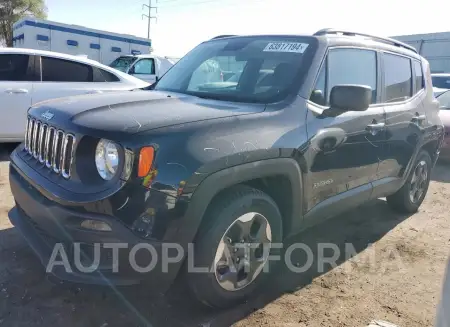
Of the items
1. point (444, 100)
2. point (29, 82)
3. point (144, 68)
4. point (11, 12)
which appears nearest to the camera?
point (29, 82)

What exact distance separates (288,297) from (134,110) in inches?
67.7

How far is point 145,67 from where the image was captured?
12344 mm

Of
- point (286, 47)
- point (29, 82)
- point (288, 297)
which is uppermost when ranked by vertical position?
point (286, 47)

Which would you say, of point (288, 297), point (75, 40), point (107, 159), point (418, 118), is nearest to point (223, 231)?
point (107, 159)

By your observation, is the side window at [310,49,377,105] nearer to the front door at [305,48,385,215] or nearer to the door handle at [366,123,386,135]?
the front door at [305,48,385,215]

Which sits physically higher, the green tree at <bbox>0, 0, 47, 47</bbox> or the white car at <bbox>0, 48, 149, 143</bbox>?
the green tree at <bbox>0, 0, 47, 47</bbox>

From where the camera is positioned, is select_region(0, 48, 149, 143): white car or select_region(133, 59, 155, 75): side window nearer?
select_region(0, 48, 149, 143): white car

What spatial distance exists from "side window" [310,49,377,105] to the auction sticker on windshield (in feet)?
0.73

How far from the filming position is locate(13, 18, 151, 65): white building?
18.9m

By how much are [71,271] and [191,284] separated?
0.71 metres

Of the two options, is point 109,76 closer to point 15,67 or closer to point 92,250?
point 15,67

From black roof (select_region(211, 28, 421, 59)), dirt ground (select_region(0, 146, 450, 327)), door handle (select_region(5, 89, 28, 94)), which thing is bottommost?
dirt ground (select_region(0, 146, 450, 327))

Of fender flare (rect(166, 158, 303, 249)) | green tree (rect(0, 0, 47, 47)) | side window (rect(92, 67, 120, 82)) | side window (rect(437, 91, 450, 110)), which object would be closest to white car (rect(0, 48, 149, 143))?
side window (rect(92, 67, 120, 82))

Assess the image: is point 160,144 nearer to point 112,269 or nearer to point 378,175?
point 112,269
